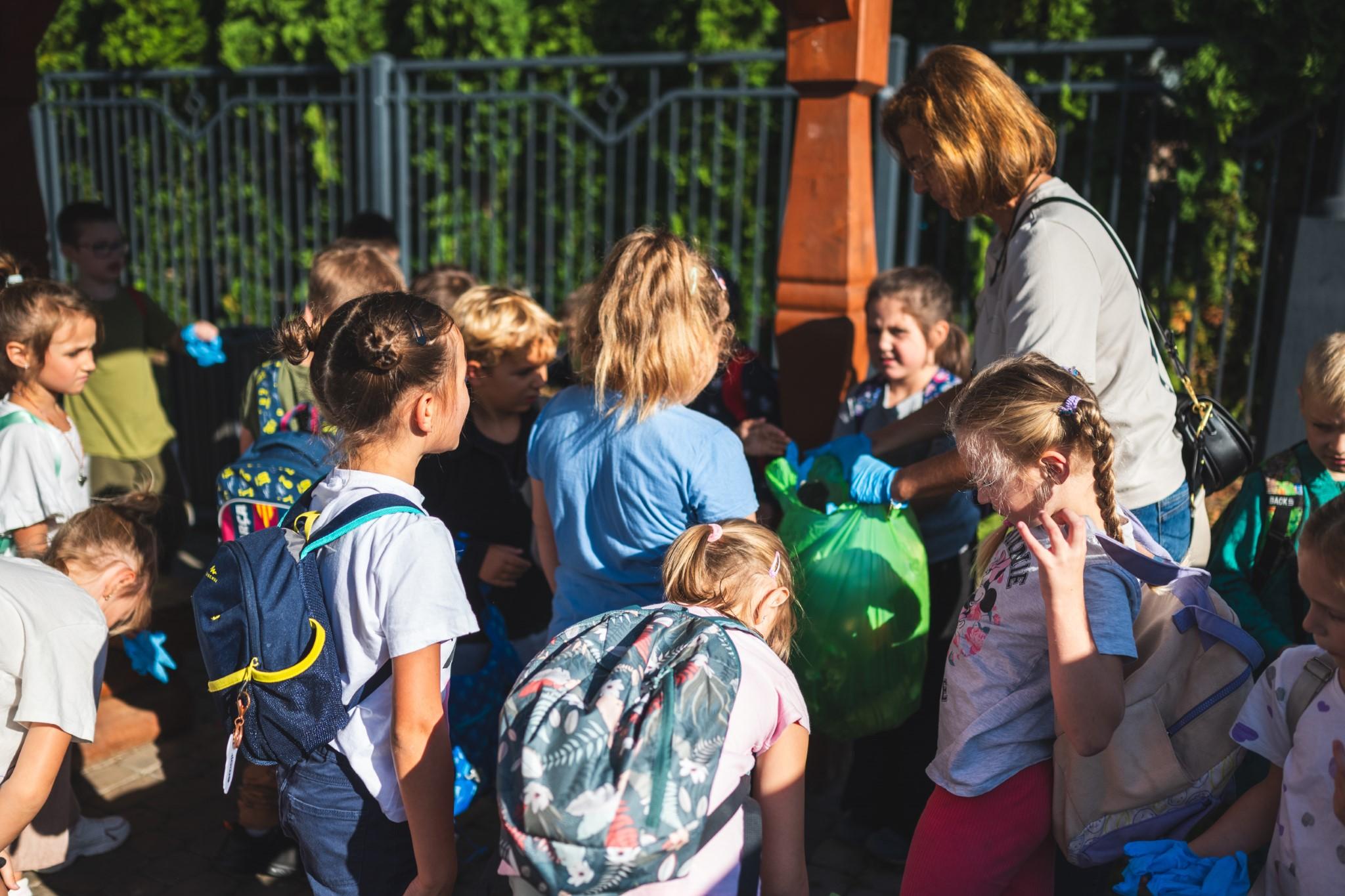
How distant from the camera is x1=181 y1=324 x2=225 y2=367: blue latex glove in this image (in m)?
4.21

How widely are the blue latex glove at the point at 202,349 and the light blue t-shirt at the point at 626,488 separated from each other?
89.0 inches

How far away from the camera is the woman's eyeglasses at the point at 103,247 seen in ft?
15.3

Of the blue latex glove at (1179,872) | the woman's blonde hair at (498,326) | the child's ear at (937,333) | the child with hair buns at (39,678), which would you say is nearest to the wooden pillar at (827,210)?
the child's ear at (937,333)

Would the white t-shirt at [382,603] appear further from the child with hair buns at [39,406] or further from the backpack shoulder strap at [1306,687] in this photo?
the child with hair buns at [39,406]

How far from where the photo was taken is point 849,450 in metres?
2.80

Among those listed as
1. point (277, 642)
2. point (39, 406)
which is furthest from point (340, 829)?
point (39, 406)

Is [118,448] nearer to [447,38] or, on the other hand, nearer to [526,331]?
[526,331]

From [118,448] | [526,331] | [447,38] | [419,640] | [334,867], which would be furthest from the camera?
[447,38]

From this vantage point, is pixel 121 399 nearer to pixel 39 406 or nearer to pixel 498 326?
pixel 39 406

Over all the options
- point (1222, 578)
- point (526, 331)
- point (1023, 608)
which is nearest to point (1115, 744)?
point (1023, 608)

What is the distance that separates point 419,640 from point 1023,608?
107 centimetres

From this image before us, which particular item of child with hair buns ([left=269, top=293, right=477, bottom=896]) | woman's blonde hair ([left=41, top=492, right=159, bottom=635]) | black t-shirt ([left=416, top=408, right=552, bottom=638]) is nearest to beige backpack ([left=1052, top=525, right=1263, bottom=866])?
child with hair buns ([left=269, top=293, right=477, bottom=896])

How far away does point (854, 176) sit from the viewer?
3533 mm

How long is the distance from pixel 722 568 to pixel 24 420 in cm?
224
